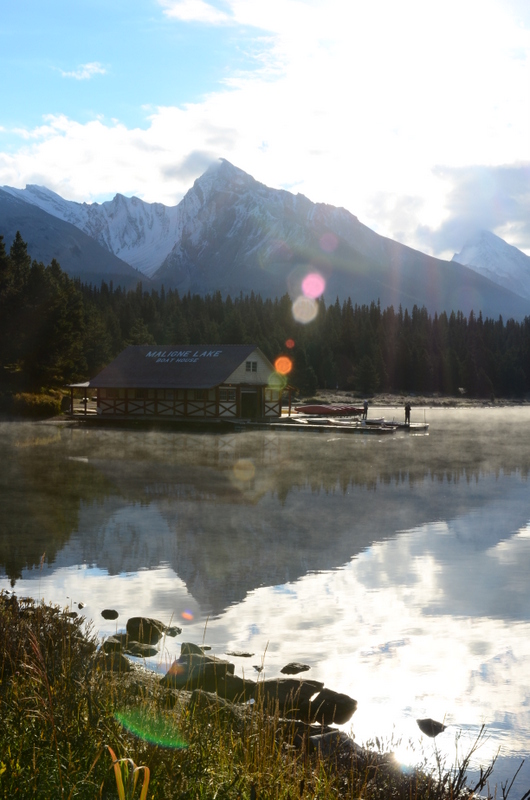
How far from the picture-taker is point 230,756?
5.52 m

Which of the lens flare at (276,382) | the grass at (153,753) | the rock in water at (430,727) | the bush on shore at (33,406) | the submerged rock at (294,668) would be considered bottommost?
the rock in water at (430,727)

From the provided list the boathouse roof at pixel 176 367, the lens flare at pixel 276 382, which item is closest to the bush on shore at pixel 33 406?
the boathouse roof at pixel 176 367

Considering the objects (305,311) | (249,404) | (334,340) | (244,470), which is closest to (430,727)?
(244,470)

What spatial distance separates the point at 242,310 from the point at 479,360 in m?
50.6

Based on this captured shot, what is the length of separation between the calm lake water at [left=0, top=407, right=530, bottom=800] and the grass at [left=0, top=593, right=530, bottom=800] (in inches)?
38.1

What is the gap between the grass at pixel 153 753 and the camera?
4766mm

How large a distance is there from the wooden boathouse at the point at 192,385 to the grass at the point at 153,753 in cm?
4765

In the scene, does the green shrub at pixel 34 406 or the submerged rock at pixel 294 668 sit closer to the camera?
the submerged rock at pixel 294 668

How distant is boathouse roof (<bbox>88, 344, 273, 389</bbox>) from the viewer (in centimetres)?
5606

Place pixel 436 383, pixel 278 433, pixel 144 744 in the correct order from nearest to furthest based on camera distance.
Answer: pixel 144 744
pixel 278 433
pixel 436 383

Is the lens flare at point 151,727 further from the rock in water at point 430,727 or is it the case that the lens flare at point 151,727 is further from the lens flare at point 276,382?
the lens flare at point 276,382

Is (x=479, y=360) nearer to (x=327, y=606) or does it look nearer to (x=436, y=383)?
(x=436, y=383)

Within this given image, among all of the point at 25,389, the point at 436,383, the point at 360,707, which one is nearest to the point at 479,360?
the point at 436,383

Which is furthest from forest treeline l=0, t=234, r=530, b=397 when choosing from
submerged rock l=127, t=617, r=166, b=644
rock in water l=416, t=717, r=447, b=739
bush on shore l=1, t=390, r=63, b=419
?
rock in water l=416, t=717, r=447, b=739
